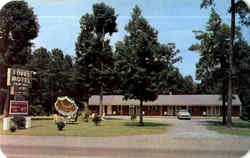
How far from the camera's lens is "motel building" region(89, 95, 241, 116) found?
145ft

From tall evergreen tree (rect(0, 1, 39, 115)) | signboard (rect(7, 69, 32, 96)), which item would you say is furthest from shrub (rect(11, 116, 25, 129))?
signboard (rect(7, 69, 32, 96))

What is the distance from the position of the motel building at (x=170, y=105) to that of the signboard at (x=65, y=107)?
75.1 feet

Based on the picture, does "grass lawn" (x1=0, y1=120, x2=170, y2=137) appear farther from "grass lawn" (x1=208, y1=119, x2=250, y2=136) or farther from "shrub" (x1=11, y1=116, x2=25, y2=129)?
"grass lawn" (x1=208, y1=119, x2=250, y2=136)

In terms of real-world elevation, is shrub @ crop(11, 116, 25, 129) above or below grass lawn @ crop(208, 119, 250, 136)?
above

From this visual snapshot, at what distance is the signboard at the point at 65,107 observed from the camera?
2200 cm

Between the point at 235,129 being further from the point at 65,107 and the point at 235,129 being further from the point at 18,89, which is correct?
the point at 18,89

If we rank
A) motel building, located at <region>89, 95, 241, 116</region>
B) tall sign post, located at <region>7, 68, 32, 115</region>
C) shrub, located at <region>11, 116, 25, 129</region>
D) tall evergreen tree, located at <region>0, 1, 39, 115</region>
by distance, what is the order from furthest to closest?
motel building, located at <region>89, 95, 241, 116</region>
shrub, located at <region>11, 116, 25, 129</region>
tall evergreen tree, located at <region>0, 1, 39, 115</region>
tall sign post, located at <region>7, 68, 32, 115</region>

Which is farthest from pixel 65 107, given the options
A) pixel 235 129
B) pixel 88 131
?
pixel 235 129

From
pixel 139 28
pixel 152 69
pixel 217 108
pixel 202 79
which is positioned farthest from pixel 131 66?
pixel 217 108

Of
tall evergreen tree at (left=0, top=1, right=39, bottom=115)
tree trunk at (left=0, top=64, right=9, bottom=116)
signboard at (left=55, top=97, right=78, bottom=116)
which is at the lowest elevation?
signboard at (left=55, top=97, right=78, bottom=116)

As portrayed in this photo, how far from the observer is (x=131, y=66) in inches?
802

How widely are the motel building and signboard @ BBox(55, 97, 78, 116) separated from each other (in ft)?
75.1

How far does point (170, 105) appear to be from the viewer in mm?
45500

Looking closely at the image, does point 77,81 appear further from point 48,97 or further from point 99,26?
point 99,26
